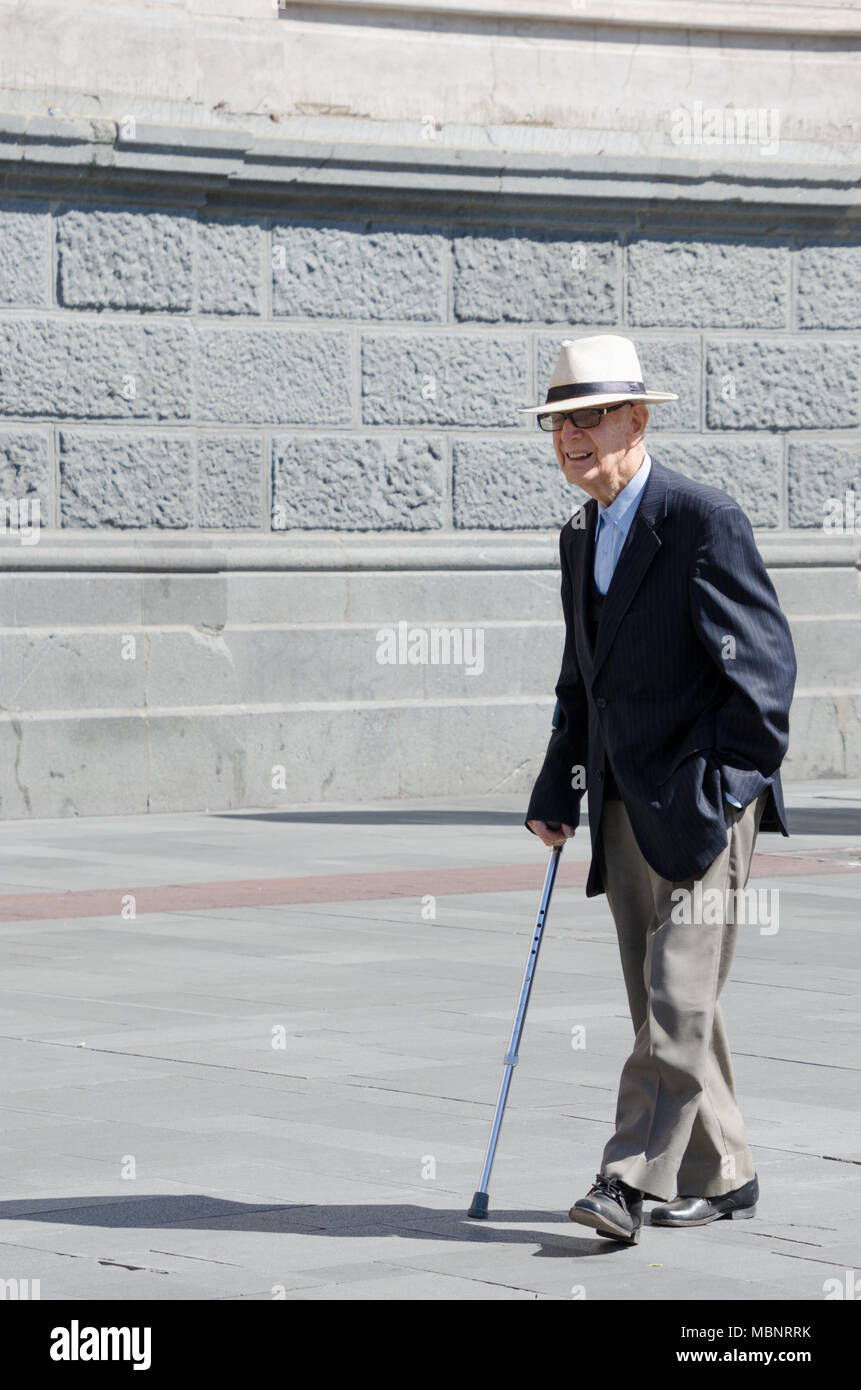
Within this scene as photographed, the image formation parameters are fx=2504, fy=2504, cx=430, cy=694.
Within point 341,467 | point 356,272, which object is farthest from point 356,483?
point 356,272

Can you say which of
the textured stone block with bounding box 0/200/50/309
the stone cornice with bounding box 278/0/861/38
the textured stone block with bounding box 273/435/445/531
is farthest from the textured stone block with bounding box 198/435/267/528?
the stone cornice with bounding box 278/0/861/38

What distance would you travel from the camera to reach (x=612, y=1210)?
17.4 feet

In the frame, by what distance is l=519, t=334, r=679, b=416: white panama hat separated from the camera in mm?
5578

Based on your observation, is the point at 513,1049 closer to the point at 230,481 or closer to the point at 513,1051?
the point at 513,1051

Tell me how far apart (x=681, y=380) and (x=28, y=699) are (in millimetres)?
5110

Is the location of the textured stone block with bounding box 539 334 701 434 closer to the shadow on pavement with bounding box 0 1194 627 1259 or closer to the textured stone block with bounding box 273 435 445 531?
the textured stone block with bounding box 273 435 445 531

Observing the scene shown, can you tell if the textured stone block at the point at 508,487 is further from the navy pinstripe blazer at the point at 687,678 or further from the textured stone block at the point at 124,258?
the navy pinstripe blazer at the point at 687,678

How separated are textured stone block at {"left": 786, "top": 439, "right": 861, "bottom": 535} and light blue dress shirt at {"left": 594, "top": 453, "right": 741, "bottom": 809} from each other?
1140cm

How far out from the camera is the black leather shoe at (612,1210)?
5270 millimetres

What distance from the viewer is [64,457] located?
14273 millimetres

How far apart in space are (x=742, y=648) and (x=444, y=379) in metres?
10.4

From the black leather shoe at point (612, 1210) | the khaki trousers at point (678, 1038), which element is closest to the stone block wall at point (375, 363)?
the khaki trousers at point (678, 1038)
